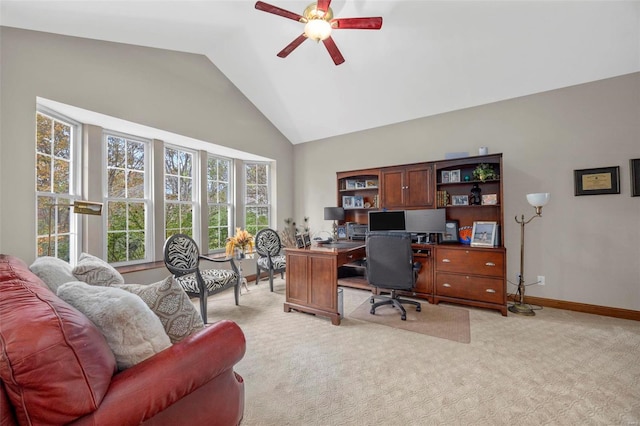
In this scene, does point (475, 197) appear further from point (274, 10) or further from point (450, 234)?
point (274, 10)

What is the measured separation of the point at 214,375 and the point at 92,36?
342 centimetres

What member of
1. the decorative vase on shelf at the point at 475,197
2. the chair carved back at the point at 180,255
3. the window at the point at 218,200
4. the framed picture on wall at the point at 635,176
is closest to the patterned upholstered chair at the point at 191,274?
the chair carved back at the point at 180,255

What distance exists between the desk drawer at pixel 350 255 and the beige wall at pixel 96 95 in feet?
8.59

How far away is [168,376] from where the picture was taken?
100cm

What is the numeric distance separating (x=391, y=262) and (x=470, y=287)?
3.78 ft

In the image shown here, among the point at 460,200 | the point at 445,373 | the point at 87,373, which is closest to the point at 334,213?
the point at 460,200

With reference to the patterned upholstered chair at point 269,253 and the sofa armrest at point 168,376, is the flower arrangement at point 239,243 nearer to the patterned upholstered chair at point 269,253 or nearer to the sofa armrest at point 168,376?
the patterned upholstered chair at point 269,253

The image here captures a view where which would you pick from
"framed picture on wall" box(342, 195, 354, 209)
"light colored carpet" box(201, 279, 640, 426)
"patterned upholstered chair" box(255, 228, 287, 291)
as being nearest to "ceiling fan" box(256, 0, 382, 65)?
"framed picture on wall" box(342, 195, 354, 209)

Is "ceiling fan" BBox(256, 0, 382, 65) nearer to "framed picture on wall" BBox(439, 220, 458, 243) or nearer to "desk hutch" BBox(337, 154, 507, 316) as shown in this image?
"desk hutch" BBox(337, 154, 507, 316)

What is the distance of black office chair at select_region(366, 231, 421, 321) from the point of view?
2898 mm

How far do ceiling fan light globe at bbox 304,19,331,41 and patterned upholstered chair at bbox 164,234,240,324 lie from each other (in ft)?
8.60

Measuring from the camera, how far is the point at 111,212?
330 cm

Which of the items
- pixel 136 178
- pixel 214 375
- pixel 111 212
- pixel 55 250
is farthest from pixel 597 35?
pixel 55 250

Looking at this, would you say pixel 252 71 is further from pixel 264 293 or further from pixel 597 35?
pixel 597 35
